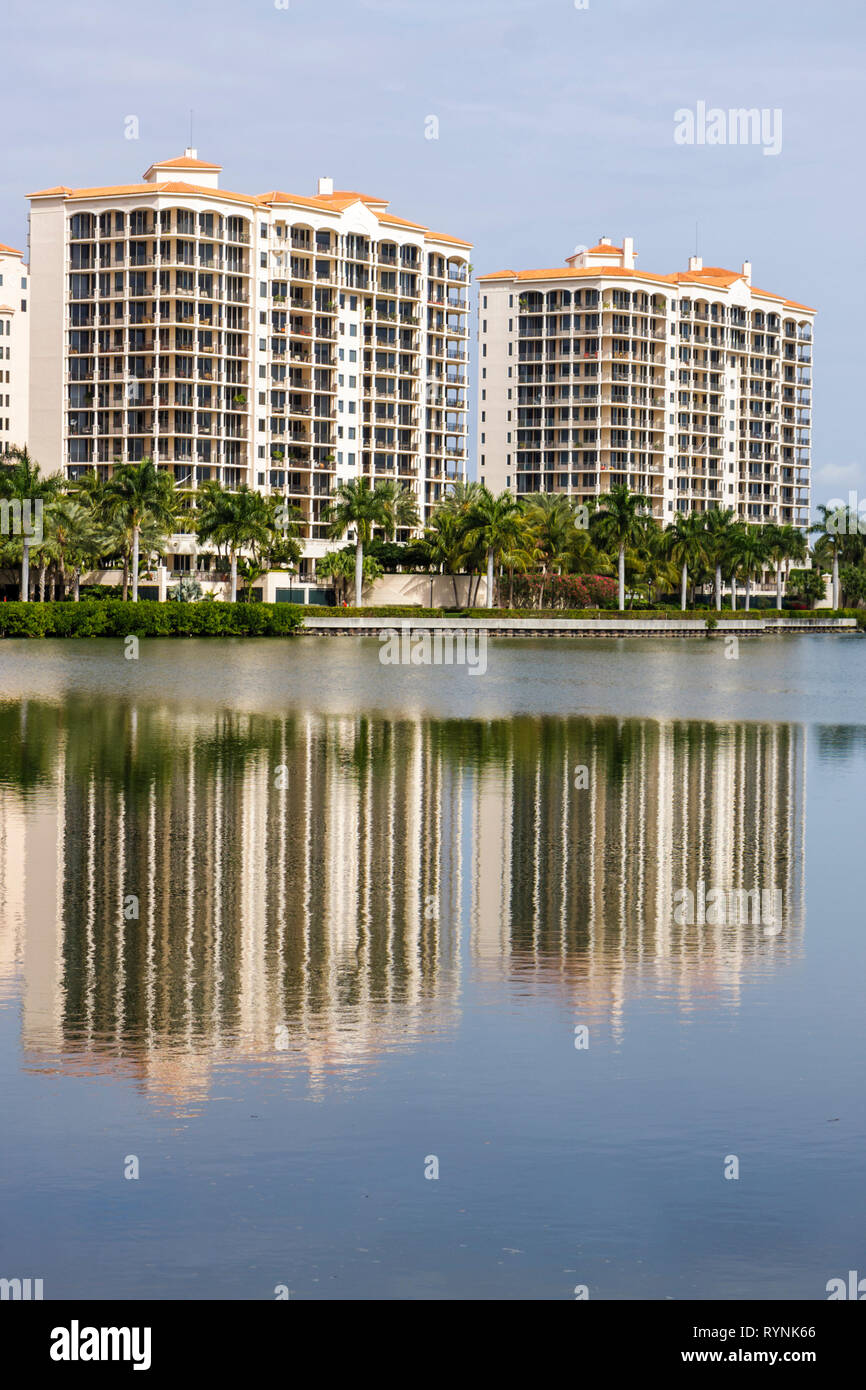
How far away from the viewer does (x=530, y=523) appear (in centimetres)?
15338

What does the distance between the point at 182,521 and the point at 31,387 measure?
97.4ft

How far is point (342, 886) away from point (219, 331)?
14600 centimetres

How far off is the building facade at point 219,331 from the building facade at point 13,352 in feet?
76.1

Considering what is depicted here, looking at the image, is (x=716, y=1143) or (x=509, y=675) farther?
(x=509, y=675)

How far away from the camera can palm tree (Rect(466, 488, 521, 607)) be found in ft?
461

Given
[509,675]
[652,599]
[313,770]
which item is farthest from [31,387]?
[313,770]

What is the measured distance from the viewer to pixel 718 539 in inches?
6604

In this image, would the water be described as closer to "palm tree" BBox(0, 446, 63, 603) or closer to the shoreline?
"palm tree" BBox(0, 446, 63, 603)

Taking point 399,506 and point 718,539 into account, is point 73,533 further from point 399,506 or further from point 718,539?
point 718,539

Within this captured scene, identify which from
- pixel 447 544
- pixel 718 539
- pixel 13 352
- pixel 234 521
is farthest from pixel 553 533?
pixel 13 352

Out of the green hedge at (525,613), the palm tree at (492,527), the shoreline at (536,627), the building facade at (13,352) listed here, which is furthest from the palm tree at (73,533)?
the building facade at (13,352)

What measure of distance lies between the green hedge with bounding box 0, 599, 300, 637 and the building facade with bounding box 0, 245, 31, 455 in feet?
251

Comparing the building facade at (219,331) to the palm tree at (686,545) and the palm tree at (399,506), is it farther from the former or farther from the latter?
the palm tree at (686,545)

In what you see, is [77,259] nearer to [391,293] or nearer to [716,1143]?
[391,293]
